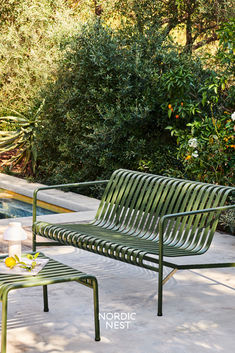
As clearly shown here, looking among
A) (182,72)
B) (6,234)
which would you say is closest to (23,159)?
(182,72)

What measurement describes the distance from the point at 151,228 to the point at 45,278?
6.13ft

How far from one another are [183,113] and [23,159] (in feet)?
13.6

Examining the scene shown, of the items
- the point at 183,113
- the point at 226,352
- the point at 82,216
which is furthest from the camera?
the point at 183,113

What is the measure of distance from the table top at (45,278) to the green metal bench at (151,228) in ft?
2.55

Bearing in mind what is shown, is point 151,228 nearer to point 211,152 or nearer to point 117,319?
point 117,319

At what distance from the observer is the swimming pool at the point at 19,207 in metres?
8.70

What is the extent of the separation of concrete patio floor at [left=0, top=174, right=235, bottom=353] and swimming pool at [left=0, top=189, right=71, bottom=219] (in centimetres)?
310

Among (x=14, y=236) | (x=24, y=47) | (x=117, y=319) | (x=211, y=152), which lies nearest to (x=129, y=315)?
(x=117, y=319)

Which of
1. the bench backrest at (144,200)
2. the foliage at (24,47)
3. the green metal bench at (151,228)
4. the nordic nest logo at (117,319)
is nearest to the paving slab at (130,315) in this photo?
the nordic nest logo at (117,319)

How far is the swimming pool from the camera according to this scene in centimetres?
870

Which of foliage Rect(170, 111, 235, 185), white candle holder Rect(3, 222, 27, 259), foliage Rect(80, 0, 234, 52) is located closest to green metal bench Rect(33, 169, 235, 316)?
white candle holder Rect(3, 222, 27, 259)

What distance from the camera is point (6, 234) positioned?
3.86 metres

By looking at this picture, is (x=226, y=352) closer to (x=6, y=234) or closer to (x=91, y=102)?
(x=6, y=234)

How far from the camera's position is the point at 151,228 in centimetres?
533
